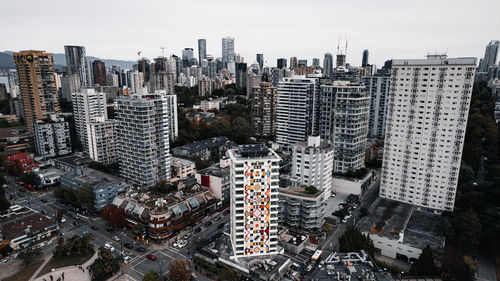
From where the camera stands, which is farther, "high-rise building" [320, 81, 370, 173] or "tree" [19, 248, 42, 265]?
"high-rise building" [320, 81, 370, 173]

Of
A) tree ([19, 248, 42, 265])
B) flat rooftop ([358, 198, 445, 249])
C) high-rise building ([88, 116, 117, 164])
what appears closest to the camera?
tree ([19, 248, 42, 265])

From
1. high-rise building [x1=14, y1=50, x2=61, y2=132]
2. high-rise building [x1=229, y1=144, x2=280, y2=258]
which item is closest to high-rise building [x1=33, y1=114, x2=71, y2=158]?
high-rise building [x1=14, y1=50, x2=61, y2=132]

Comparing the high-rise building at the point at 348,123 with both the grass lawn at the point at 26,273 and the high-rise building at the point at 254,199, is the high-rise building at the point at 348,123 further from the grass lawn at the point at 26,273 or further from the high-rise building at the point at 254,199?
the grass lawn at the point at 26,273

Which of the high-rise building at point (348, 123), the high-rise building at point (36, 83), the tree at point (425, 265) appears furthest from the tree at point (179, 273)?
the high-rise building at point (36, 83)

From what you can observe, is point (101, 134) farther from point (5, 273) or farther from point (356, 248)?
point (356, 248)

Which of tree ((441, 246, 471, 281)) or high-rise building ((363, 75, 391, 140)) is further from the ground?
Result: high-rise building ((363, 75, 391, 140))

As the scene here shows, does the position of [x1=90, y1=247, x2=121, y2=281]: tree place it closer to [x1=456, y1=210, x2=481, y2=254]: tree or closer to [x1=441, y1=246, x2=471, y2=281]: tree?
[x1=441, y1=246, x2=471, y2=281]: tree
